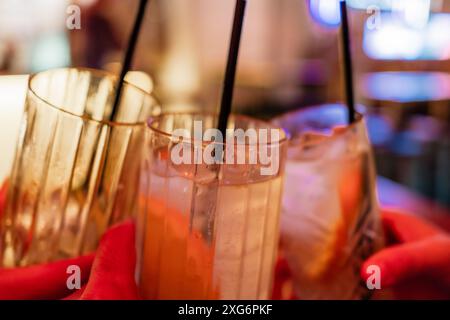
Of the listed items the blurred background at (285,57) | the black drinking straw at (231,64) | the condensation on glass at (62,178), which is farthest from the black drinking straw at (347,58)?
the blurred background at (285,57)

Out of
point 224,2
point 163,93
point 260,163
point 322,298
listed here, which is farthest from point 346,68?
point 224,2

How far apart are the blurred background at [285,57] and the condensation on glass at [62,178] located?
2558 millimetres

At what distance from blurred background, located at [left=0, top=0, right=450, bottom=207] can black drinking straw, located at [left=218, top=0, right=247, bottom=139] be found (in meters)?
2.71

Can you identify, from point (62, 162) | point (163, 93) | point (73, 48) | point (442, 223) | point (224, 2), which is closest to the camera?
point (62, 162)

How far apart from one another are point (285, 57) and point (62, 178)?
14.6ft

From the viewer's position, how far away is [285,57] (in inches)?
193

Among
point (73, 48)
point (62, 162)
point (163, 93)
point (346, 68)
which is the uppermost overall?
point (346, 68)

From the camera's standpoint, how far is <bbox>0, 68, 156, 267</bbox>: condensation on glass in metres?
0.62

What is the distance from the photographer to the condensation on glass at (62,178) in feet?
2.03

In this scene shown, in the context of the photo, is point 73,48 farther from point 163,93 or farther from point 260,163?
point 260,163

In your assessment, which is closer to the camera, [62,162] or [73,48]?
[62,162]

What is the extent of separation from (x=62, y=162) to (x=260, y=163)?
8.9 inches

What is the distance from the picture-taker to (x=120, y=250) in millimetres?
586
